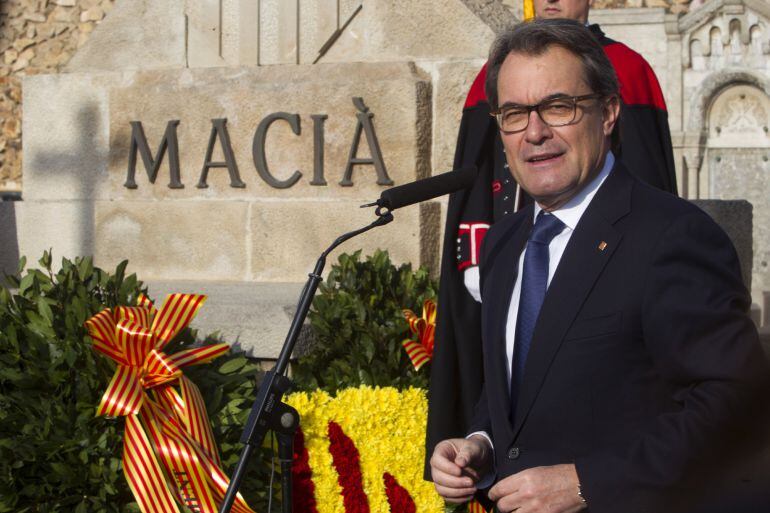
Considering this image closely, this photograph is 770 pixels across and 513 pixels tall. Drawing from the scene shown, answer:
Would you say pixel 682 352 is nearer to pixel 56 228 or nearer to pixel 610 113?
pixel 610 113

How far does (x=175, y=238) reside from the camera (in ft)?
18.5

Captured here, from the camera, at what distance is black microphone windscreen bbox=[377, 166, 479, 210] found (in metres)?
2.57

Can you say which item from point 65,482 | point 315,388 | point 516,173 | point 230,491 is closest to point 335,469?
point 315,388

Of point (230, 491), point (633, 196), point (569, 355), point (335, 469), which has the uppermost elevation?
point (633, 196)

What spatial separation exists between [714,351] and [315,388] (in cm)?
252

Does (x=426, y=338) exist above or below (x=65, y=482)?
above

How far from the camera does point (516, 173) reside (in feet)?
7.59

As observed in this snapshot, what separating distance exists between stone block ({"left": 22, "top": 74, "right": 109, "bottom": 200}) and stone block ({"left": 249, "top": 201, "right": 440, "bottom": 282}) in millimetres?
958

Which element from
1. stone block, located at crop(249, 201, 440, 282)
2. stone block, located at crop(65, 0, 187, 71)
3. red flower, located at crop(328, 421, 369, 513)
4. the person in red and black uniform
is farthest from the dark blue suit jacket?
stone block, located at crop(65, 0, 187, 71)

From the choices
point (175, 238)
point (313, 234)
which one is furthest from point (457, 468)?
point (175, 238)

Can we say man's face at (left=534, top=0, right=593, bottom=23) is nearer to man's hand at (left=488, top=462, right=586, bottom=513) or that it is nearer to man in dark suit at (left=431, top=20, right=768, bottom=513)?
man in dark suit at (left=431, top=20, right=768, bottom=513)

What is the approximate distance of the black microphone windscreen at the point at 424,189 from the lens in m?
2.57

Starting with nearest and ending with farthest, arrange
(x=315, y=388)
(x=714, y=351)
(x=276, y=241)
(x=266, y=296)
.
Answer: (x=714, y=351)
(x=315, y=388)
(x=266, y=296)
(x=276, y=241)

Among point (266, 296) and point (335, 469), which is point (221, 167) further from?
point (335, 469)
